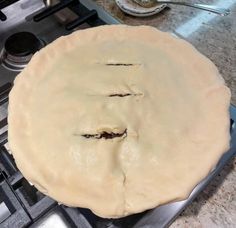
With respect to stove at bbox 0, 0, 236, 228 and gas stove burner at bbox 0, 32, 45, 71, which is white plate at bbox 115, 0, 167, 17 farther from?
gas stove burner at bbox 0, 32, 45, 71

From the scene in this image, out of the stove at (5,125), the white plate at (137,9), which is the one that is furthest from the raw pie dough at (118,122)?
the white plate at (137,9)

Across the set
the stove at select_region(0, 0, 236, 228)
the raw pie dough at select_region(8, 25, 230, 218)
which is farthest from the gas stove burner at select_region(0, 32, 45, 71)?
the raw pie dough at select_region(8, 25, 230, 218)

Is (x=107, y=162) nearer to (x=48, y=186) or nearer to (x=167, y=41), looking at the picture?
(x=48, y=186)

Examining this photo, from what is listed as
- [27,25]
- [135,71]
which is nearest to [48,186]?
[135,71]

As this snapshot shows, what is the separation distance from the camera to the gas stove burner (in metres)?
0.82

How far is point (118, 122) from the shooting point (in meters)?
0.58

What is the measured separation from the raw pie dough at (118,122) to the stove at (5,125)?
0.09 m

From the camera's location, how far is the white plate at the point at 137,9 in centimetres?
96

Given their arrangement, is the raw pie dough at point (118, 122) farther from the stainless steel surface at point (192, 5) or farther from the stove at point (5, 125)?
the stainless steel surface at point (192, 5)

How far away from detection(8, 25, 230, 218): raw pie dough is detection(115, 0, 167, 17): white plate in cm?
28

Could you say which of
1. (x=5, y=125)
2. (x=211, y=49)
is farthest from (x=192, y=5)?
(x=5, y=125)

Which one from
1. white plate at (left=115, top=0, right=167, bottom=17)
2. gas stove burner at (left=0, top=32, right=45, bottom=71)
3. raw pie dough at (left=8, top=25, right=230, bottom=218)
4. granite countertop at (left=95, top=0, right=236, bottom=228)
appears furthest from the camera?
white plate at (left=115, top=0, right=167, bottom=17)

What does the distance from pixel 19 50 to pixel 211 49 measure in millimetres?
460

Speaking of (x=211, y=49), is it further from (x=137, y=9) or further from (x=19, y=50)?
(x=19, y=50)
